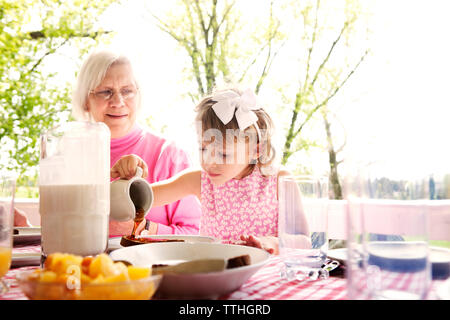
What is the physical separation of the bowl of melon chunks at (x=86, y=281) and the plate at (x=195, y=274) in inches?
2.0

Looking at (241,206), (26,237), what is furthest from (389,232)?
(241,206)

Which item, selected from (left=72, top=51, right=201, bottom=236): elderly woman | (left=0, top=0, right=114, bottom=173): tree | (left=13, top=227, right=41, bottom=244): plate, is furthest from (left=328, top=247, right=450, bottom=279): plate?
(left=0, top=0, right=114, bottom=173): tree

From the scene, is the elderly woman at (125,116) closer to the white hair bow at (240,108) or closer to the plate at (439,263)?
the white hair bow at (240,108)

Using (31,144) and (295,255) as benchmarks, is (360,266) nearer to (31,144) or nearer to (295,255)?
(295,255)

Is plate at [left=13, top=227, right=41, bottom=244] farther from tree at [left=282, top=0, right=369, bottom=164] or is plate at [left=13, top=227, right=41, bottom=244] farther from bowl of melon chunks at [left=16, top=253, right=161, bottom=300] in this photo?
tree at [left=282, top=0, right=369, bottom=164]

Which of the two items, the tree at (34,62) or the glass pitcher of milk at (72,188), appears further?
the tree at (34,62)

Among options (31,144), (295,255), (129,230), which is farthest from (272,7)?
(295,255)

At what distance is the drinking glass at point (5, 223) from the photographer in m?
0.69

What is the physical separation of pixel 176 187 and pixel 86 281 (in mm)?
1314

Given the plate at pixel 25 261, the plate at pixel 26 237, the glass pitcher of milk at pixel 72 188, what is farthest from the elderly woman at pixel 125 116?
the glass pitcher of milk at pixel 72 188

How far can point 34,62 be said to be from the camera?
484 centimetres

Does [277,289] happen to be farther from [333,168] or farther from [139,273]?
[333,168]

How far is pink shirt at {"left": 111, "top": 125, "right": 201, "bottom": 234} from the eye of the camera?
2.13 metres
